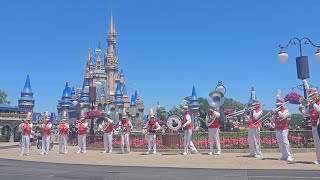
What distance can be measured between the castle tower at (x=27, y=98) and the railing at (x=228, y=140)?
49757mm

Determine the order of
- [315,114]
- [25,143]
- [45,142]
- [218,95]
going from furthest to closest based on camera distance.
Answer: [218,95] → [45,142] → [25,143] → [315,114]

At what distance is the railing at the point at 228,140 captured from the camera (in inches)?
560

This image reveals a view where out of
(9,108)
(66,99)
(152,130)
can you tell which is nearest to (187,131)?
(152,130)

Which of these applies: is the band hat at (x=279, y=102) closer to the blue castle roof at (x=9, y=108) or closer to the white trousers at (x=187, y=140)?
the white trousers at (x=187, y=140)

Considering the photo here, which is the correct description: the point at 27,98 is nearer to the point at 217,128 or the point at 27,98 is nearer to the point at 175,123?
the point at 175,123

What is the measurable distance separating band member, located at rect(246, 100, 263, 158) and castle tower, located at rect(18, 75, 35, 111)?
5936 centimetres

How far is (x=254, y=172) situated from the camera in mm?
7496

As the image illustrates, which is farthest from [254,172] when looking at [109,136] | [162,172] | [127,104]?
[127,104]

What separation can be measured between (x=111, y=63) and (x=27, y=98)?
4078 cm

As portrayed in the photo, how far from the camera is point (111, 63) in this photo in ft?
336

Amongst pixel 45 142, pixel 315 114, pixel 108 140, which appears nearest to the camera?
pixel 315 114

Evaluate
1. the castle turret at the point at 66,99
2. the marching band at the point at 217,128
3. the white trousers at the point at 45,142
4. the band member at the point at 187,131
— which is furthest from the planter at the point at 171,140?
the castle turret at the point at 66,99

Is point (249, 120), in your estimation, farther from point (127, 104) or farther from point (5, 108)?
point (127, 104)

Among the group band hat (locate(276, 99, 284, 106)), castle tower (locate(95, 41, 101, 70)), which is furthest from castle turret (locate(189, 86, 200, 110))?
band hat (locate(276, 99, 284, 106))
